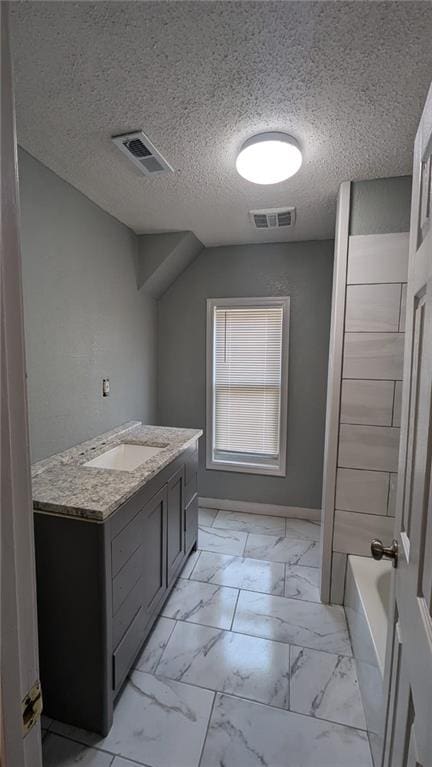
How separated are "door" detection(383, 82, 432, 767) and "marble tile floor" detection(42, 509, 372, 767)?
542 millimetres

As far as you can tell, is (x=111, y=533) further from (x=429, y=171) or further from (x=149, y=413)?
(x=149, y=413)

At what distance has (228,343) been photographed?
3064 millimetres

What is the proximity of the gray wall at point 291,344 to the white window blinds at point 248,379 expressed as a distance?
0.13m

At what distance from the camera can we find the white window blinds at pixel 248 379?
2.97m

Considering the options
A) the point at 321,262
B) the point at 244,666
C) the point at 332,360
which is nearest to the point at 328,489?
the point at 332,360

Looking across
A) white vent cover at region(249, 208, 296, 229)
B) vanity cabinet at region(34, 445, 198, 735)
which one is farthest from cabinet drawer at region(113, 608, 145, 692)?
white vent cover at region(249, 208, 296, 229)

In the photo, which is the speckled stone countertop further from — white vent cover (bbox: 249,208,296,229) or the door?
white vent cover (bbox: 249,208,296,229)

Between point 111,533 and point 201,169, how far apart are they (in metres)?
1.81

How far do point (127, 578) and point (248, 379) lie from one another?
78.5 inches

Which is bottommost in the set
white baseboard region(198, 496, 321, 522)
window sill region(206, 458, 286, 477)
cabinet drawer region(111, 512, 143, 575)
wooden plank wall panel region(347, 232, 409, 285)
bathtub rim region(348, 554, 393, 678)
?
white baseboard region(198, 496, 321, 522)

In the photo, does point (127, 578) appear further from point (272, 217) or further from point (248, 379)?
point (272, 217)

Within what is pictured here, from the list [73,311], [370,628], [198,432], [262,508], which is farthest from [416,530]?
[262,508]

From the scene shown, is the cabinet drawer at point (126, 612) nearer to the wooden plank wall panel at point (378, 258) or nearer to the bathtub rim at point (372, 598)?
the bathtub rim at point (372, 598)

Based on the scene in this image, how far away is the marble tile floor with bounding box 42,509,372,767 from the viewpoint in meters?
1.24
